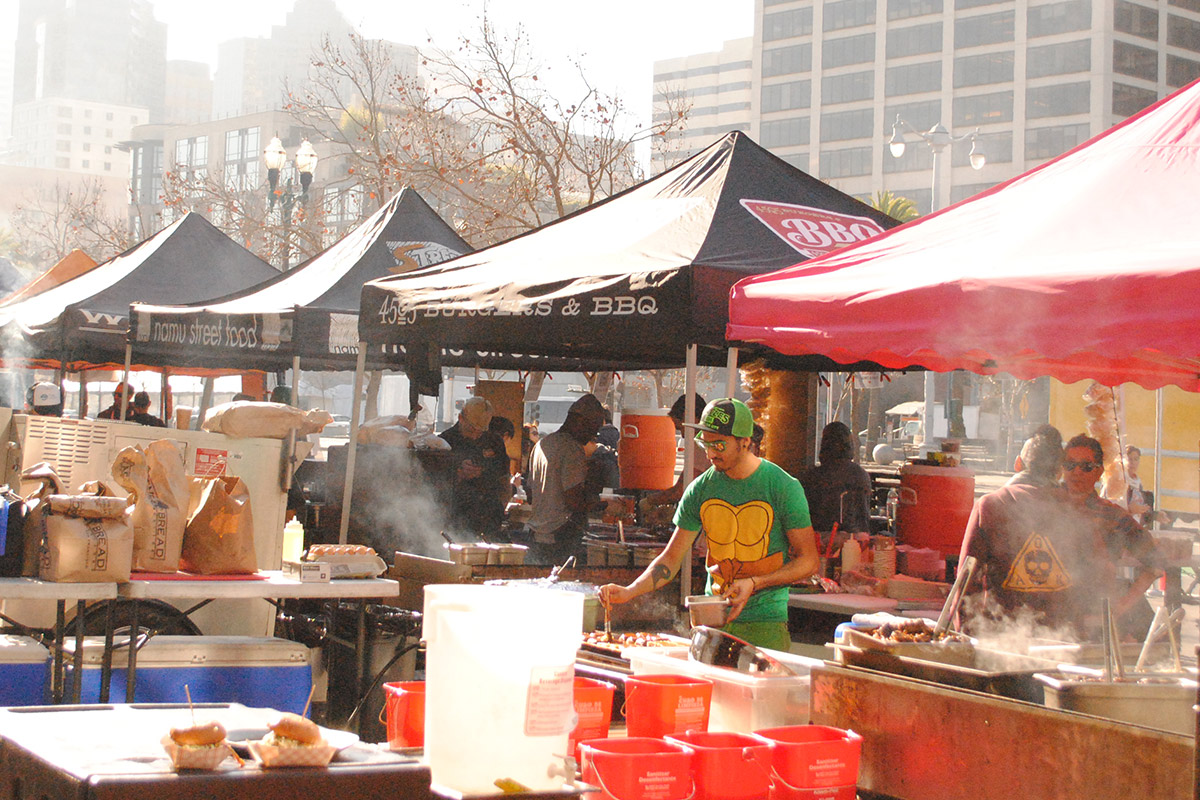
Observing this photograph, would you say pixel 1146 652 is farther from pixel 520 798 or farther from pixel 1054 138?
pixel 1054 138

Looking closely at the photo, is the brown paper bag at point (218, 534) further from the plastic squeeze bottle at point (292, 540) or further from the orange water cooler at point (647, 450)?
the orange water cooler at point (647, 450)

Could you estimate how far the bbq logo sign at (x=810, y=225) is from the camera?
7.48 m

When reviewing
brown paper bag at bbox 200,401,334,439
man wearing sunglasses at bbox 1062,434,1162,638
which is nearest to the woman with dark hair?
man wearing sunglasses at bbox 1062,434,1162,638

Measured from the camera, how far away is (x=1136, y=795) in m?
3.03

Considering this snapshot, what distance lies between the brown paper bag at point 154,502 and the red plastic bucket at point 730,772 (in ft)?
9.69

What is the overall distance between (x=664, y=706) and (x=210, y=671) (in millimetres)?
2742

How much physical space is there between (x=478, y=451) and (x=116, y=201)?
12895 cm

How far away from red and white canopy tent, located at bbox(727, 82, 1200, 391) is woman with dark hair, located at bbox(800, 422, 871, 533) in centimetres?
320

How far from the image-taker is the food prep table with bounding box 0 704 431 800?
1.76 meters

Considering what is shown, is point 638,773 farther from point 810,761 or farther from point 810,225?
point 810,225

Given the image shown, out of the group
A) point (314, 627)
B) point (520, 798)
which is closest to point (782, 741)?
point (520, 798)

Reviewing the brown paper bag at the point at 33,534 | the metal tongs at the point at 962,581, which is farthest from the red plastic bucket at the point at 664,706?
the brown paper bag at the point at 33,534

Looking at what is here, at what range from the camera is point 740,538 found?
5.21 meters

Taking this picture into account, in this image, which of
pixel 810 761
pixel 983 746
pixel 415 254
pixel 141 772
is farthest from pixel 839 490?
pixel 141 772
